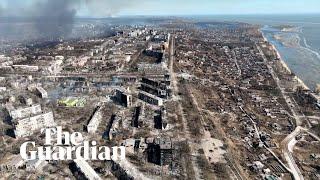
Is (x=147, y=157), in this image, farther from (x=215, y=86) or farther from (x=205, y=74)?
(x=205, y=74)

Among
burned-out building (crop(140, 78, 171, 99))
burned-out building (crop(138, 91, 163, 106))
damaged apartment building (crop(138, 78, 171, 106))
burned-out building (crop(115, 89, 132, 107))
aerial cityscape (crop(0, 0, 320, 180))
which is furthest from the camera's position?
burned-out building (crop(140, 78, 171, 99))

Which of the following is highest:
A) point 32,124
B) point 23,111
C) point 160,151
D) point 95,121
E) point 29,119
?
point 29,119

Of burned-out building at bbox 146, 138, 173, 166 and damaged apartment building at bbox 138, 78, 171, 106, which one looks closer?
burned-out building at bbox 146, 138, 173, 166

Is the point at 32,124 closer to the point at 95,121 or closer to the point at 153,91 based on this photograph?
the point at 95,121

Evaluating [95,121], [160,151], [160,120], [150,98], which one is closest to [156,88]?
[150,98]

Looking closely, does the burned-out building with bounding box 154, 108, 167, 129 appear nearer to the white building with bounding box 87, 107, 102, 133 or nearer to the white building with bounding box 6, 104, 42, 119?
the white building with bounding box 87, 107, 102, 133

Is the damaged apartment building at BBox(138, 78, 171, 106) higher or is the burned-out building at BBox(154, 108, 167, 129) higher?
the damaged apartment building at BBox(138, 78, 171, 106)

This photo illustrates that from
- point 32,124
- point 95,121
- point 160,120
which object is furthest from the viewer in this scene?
point 160,120

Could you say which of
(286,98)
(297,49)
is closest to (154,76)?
(286,98)

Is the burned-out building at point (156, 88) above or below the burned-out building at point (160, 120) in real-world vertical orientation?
above

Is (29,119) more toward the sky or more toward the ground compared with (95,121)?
more toward the sky

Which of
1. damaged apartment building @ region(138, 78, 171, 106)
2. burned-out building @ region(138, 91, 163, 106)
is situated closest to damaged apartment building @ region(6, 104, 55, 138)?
burned-out building @ region(138, 91, 163, 106)

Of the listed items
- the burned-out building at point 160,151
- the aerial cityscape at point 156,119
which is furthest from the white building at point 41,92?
the burned-out building at point 160,151

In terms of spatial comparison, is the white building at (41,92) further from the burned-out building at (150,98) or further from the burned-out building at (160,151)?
the burned-out building at (160,151)
